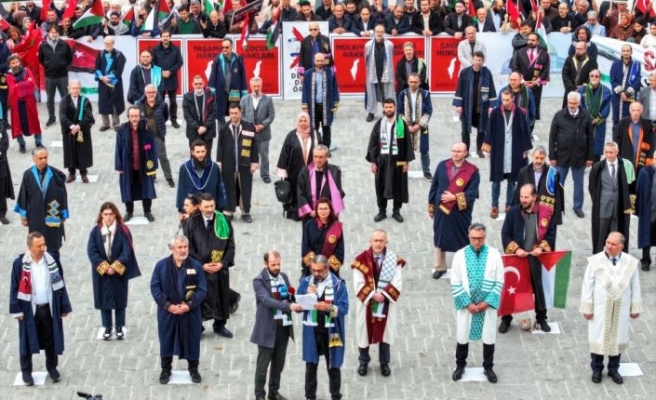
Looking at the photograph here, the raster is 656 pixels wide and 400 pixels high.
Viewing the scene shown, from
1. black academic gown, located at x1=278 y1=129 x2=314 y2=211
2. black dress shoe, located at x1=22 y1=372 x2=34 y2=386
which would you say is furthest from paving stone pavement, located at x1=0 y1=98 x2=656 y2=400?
black academic gown, located at x1=278 y1=129 x2=314 y2=211

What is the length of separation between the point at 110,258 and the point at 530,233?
15.9 feet

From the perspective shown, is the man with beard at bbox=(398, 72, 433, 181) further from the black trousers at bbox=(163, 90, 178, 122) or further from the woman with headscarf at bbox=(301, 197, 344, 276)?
the woman with headscarf at bbox=(301, 197, 344, 276)

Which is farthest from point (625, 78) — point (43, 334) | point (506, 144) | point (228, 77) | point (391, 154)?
point (43, 334)

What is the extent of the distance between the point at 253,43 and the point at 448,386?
13469 millimetres

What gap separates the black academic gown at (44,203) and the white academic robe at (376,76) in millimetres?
8616

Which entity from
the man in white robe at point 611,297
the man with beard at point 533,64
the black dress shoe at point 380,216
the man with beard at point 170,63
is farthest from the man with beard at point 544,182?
the man with beard at point 170,63

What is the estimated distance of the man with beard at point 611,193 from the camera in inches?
766

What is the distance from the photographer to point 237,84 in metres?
26.1

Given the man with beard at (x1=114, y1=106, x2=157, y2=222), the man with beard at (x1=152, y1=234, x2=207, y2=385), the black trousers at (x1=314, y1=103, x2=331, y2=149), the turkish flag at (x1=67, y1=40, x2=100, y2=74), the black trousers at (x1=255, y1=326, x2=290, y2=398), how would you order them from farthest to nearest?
1. the turkish flag at (x1=67, y1=40, x2=100, y2=74)
2. the black trousers at (x1=314, y1=103, x2=331, y2=149)
3. the man with beard at (x1=114, y1=106, x2=157, y2=222)
4. the man with beard at (x1=152, y1=234, x2=207, y2=385)
5. the black trousers at (x1=255, y1=326, x2=290, y2=398)

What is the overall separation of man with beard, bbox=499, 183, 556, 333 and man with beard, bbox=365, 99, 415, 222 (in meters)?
3.93

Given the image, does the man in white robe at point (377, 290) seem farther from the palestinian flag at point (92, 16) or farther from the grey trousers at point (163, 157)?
the palestinian flag at point (92, 16)

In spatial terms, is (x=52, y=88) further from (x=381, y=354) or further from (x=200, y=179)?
(x=381, y=354)

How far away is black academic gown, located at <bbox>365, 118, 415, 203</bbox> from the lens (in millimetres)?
21406

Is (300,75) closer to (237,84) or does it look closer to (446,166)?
(237,84)
